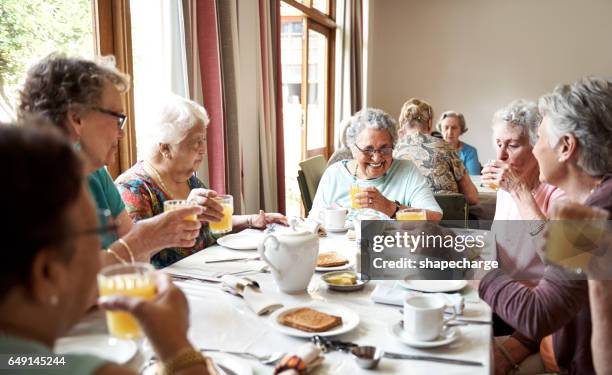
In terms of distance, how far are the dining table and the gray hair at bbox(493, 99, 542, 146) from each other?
110 cm

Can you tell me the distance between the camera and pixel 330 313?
1.21 m

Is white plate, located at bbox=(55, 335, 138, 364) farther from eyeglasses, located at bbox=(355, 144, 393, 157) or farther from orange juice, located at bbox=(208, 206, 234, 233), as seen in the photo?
eyeglasses, located at bbox=(355, 144, 393, 157)

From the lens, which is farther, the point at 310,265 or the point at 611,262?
the point at 310,265

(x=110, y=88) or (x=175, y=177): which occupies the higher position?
(x=110, y=88)

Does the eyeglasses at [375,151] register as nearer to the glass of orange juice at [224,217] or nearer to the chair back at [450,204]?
the chair back at [450,204]

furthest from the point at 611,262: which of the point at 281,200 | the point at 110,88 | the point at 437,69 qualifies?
the point at 437,69

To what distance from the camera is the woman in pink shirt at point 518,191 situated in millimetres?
1814

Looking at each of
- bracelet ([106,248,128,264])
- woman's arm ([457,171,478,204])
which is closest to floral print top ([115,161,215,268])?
bracelet ([106,248,128,264])

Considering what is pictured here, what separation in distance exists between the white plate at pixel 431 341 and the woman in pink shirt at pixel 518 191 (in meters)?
0.78

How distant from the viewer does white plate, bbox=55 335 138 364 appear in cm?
98

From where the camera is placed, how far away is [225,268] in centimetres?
162

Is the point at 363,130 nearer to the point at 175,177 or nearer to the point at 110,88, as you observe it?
the point at 175,177

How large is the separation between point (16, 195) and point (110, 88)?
1048mm

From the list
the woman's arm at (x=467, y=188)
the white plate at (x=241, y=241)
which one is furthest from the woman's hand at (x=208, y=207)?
the woman's arm at (x=467, y=188)
